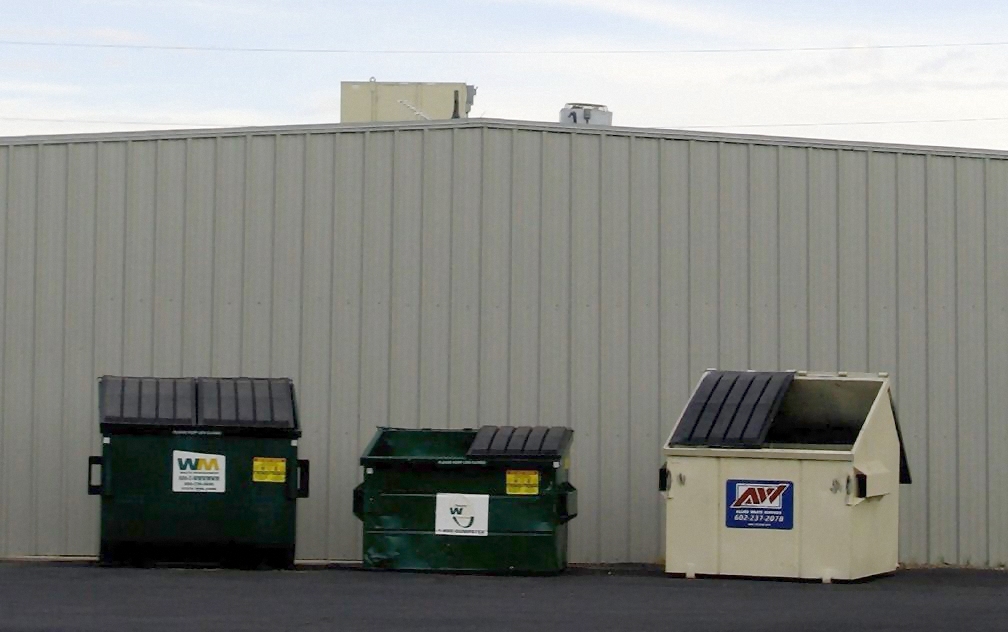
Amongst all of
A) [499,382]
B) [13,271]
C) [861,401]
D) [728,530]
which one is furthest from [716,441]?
[13,271]

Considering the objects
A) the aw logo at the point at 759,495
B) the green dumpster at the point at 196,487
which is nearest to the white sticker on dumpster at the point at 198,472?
the green dumpster at the point at 196,487

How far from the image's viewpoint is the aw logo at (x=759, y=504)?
12406 mm

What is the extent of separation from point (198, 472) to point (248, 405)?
27.1 inches

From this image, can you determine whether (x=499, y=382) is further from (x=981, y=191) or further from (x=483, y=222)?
(x=981, y=191)

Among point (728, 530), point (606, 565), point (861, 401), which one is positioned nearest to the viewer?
point (728, 530)

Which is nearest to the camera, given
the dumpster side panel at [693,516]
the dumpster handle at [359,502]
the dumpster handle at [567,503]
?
the dumpster side panel at [693,516]

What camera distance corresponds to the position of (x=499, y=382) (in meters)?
14.6

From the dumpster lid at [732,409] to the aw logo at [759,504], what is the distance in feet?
1.10

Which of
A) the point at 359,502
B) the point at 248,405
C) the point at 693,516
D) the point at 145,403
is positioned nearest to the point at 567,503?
the point at 693,516

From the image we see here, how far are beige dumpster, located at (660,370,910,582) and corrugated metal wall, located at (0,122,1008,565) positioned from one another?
142 centimetres

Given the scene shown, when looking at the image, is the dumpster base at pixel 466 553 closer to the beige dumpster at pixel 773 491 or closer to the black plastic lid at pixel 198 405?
the beige dumpster at pixel 773 491

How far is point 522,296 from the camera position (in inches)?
578

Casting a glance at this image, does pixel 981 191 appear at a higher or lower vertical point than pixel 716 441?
higher

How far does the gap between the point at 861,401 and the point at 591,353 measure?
251 centimetres
